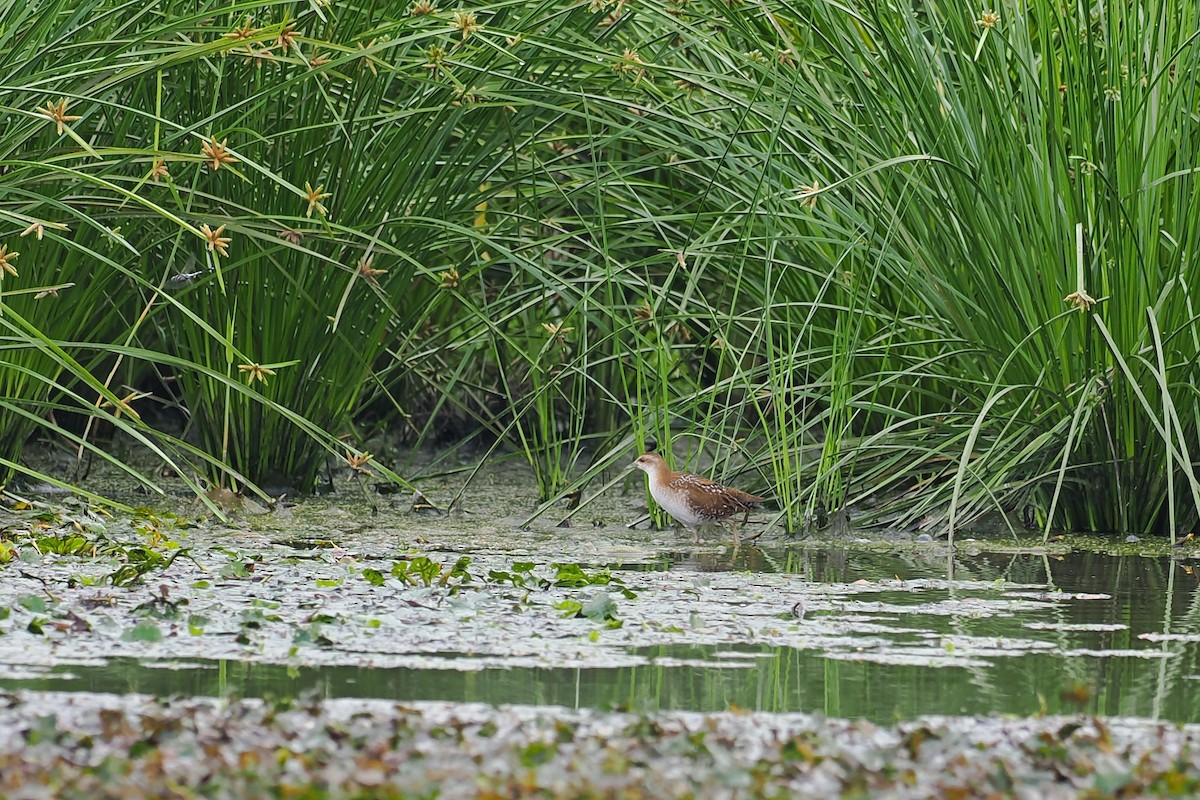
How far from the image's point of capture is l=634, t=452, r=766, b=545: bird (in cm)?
671

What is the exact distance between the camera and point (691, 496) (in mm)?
6711

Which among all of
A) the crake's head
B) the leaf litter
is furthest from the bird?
the leaf litter

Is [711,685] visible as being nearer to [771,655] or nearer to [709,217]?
[771,655]

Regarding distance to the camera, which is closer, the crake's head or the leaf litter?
the leaf litter

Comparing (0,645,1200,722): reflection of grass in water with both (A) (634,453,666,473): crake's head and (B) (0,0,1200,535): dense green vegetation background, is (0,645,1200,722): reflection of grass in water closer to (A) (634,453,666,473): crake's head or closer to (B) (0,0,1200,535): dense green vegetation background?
(B) (0,0,1200,535): dense green vegetation background

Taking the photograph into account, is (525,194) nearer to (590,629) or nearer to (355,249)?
(355,249)

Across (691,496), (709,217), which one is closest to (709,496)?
(691,496)

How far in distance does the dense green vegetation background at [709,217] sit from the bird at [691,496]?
0.20 meters

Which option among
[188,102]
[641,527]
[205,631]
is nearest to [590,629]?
[205,631]

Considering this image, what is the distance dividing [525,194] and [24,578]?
10.9ft

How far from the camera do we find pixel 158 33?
20.0 feet

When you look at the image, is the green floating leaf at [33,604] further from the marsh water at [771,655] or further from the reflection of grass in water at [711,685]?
the reflection of grass in water at [711,685]

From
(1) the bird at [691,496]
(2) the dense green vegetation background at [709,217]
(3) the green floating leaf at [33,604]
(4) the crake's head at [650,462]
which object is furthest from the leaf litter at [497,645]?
(2) the dense green vegetation background at [709,217]

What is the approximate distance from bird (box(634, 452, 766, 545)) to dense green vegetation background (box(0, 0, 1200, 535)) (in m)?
0.20
